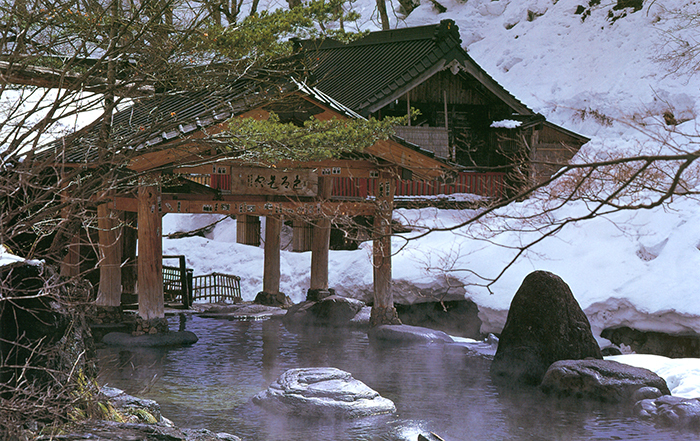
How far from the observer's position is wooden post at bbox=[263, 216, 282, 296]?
61.0 ft

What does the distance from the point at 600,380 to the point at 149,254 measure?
7902 mm

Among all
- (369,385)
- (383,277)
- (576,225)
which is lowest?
(369,385)

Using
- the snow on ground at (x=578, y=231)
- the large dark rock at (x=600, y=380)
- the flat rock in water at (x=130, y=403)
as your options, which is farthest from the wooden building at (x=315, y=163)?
the large dark rock at (x=600, y=380)

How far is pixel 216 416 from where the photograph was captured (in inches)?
343

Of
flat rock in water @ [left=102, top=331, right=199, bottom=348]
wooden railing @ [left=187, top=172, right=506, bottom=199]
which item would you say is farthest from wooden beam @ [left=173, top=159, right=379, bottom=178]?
wooden railing @ [left=187, top=172, right=506, bottom=199]

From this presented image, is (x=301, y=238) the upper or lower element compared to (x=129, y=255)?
upper

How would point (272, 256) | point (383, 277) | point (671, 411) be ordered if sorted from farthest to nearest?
point (272, 256) < point (383, 277) < point (671, 411)

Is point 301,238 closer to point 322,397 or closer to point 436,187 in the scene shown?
point 436,187

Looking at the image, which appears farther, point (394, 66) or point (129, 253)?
point (394, 66)

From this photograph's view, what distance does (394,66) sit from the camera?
21719 millimetres

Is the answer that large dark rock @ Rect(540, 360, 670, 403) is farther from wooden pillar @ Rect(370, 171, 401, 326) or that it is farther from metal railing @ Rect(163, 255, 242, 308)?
metal railing @ Rect(163, 255, 242, 308)

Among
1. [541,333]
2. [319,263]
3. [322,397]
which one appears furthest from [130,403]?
[319,263]

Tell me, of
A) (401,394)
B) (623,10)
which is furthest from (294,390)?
(623,10)

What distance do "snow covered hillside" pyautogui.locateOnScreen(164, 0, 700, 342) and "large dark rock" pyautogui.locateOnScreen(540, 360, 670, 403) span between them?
6.07 ft
